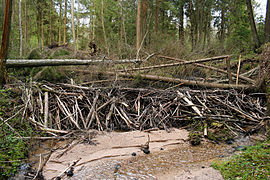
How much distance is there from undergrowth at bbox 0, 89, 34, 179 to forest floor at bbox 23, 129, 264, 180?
0.93 feet

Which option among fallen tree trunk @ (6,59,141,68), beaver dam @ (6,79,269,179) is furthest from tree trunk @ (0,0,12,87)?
fallen tree trunk @ (6,59,141,68)

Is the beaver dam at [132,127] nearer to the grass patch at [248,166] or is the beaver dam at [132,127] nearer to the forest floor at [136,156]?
the forest floor at [136,156]

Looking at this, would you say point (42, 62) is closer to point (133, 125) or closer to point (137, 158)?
point (133, 125)

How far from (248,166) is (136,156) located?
183cm

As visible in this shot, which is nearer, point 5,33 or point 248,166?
point 248,166

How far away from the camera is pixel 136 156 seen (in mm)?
3355

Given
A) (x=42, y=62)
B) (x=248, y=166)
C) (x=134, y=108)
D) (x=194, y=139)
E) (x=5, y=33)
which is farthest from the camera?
(x=42, y=62)

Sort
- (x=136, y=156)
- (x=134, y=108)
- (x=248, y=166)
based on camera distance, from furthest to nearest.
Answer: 1. (x=134, y=108)
2. (x=136, y=156)
3. (x=248, y=166)

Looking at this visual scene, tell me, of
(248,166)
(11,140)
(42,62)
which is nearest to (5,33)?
(42,62)

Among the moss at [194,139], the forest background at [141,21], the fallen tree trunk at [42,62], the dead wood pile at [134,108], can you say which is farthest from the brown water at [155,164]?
the forest background at [141,21]

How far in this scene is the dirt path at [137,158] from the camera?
276cm

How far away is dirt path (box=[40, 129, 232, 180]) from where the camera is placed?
2.76 meters

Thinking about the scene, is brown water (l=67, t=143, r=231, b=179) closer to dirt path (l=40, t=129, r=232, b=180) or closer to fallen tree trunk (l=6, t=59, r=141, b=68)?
dirt path (l=40, t=129, r=232, b=180)

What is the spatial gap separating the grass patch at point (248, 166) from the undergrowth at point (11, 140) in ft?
10.5
